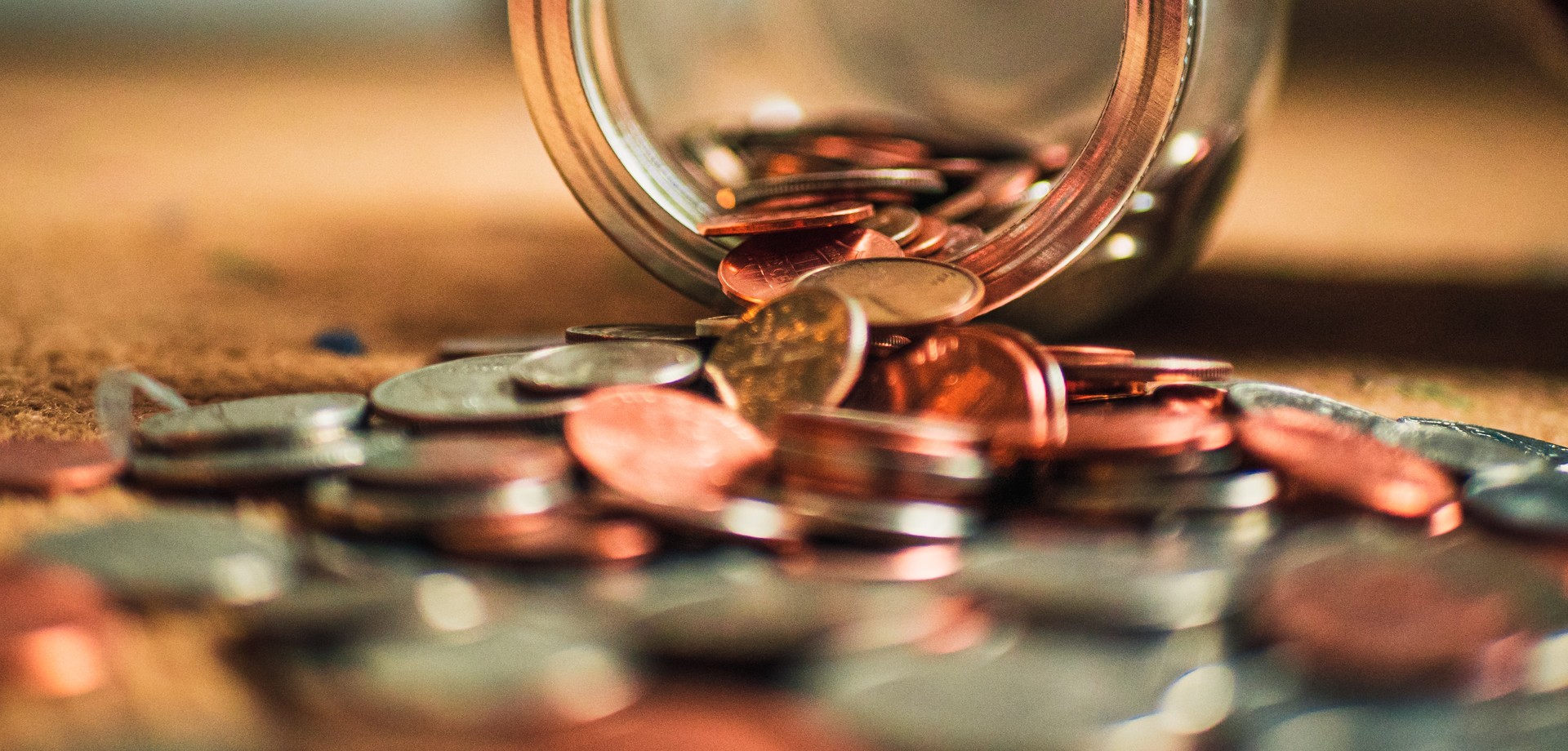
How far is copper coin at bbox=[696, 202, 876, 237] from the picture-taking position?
1001mm

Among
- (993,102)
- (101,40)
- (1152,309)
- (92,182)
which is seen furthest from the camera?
(101,40)

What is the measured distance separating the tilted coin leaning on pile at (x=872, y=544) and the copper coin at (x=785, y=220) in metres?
0.01

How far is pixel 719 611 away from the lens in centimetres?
62

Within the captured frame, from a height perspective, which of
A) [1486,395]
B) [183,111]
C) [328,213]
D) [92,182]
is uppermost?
[183,111]

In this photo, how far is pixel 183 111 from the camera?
13.5ft

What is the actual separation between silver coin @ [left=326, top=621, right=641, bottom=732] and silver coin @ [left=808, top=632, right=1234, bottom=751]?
4.3 inches

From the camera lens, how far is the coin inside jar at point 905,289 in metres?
0.89

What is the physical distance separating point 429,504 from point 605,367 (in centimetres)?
26

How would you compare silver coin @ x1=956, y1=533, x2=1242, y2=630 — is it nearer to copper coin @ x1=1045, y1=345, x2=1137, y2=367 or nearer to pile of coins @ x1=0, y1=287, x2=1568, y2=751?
pile of coins @ x1=0, y1=287, x2=1568, y2=751

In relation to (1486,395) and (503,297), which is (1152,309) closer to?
(1486,395)

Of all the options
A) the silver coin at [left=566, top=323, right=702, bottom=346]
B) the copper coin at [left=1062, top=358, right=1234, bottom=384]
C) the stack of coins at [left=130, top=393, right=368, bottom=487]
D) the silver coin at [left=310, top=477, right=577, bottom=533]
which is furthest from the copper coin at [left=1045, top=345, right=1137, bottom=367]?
the stack of coins at [left=130, top=393, right=368, bottom=487]

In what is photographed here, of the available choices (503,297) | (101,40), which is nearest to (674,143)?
(503,297)

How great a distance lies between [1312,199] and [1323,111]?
1666 millimetres

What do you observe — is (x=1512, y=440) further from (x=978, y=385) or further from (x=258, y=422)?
(x=258, y=422)
